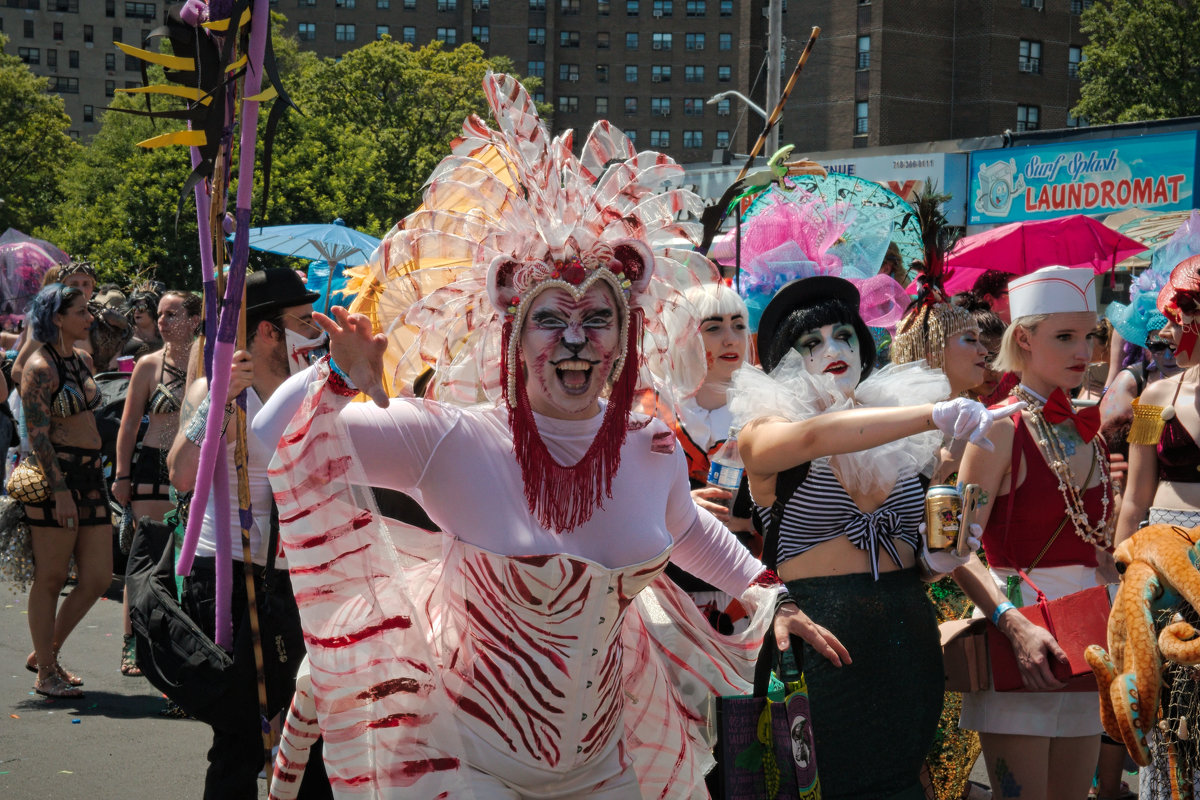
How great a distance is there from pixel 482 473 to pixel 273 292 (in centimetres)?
183

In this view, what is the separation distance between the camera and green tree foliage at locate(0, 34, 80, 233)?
5791cm

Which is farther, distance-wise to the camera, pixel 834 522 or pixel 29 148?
pixel 29 148

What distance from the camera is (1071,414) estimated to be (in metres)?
4.19

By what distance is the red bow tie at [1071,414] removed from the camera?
4172mm

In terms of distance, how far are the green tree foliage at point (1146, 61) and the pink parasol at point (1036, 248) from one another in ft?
111

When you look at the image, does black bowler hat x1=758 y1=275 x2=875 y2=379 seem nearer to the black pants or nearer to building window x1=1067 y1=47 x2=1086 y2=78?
the black pants

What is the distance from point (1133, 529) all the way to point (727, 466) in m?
2.05

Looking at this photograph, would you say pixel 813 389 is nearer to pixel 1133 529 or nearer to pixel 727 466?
pixel 727 466

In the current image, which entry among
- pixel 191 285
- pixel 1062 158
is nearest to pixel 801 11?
pixel 191 285

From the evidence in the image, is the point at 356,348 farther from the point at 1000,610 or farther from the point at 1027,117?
the point at 1027,117

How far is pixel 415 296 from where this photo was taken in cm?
306

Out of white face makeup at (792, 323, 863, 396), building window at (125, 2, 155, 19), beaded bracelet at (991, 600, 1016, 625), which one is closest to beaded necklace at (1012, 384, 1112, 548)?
beaded bracelet at (991, 600, 1016, 625)

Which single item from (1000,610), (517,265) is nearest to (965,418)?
(517,265)

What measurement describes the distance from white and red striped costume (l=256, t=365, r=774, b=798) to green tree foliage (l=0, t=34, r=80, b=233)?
59.6 m
